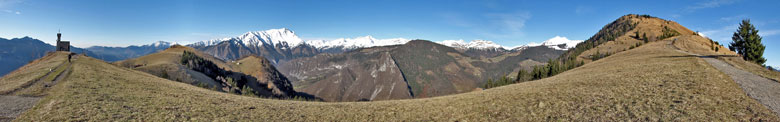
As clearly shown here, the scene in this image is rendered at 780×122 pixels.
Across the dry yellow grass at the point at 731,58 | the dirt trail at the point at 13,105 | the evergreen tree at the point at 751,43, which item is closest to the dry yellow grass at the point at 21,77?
the dirt trail at the point at 13,105

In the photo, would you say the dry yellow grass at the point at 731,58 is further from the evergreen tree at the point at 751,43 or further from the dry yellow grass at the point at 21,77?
the dry yellow grass at the point at 21,77

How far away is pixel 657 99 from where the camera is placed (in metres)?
19.0

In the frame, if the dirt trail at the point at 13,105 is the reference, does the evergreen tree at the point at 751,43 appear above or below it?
above

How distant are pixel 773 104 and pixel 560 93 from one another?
35.1ft

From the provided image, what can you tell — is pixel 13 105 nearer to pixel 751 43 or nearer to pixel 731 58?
pixel 731 58

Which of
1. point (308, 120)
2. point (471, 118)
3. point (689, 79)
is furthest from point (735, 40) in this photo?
point (308, 120)

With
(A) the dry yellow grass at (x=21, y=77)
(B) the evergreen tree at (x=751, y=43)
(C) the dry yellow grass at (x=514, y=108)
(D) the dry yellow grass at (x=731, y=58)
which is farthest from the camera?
(B) the evergreen tree at (x=751, y=43)

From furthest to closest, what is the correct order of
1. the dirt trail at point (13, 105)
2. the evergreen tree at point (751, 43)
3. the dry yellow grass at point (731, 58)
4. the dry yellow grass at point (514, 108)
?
the evergreen tree at point (751, 43) → the dry yellow grass at point (731, 58) → the dirt trail at point (13, 105) → the dry yellow grass at point (514, 108)

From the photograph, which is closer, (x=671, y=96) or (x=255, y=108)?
(x=671, y=96)

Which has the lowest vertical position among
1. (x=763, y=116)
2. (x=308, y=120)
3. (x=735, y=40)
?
(x=308, y=120)

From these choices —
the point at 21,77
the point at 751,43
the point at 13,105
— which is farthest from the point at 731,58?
the point at 21,77

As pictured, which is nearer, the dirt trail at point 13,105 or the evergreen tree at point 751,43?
the dirt trail at point 13,105

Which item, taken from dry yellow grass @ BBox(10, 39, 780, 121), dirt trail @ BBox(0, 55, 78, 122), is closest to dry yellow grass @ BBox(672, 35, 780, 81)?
dry yellow grass @ BBox(10, 39, 780, 121)

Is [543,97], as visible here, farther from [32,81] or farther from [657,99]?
[32,81]
